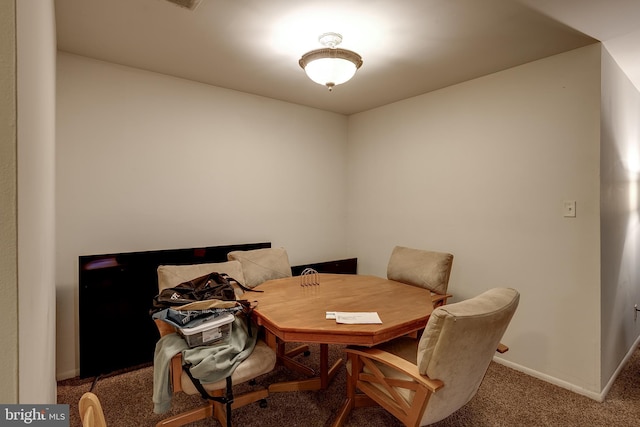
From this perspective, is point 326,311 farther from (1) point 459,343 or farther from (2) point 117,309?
(2) point 117,309

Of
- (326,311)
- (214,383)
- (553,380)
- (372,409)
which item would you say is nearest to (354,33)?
(326,311)

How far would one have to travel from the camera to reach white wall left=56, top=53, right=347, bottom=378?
2602 millimetres

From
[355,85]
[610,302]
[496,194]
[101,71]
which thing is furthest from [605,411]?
[101,71]

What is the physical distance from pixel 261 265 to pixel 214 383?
1.20 metres

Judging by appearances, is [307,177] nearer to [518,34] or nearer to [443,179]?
[443,179]

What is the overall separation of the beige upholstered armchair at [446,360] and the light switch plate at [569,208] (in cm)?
126

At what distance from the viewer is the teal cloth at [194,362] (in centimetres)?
174

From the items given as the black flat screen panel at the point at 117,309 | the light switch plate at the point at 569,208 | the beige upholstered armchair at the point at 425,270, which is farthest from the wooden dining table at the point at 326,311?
the light switch plate at the point at 569,208

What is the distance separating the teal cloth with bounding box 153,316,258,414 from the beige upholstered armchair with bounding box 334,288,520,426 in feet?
2.24

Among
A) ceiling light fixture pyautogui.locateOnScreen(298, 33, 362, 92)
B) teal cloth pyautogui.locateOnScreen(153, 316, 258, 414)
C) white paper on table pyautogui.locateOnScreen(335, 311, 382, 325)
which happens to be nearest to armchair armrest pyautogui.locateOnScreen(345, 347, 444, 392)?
white paper on table pyautogui.locateOnScreen(335, 311, 382, 325)

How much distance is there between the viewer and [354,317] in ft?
6.09

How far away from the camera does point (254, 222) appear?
11.7ft

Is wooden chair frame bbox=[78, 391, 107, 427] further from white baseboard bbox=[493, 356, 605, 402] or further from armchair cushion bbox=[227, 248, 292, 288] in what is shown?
white baseboard bbox=[493, 356, 605, 402]

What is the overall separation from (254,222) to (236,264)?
102 centimetres
